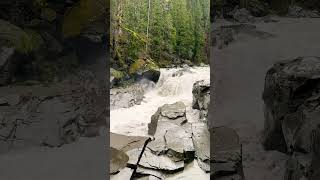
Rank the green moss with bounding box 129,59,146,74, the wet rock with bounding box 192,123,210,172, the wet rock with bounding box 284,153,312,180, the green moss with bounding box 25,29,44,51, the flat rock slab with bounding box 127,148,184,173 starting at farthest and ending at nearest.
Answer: the green moss with bounding box 129,59,146,74, the wet rock with bounding box 192,123,210,172, the flat rock slab with bounding box 127,148,184,173, the green moss with bounding box 25,29,44,51, the wet rock with bounding box 284,153,312,180

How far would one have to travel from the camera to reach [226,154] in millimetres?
3088

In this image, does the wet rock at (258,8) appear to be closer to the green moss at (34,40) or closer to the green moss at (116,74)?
the green moss at (34,40)

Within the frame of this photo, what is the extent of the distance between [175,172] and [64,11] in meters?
3.10

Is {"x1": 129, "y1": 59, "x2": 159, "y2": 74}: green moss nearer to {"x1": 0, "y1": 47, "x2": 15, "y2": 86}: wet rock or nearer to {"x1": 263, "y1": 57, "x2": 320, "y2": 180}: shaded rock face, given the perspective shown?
{"x1": 0, "y1": 47, "x2": 15, "y2": 86}: wet rock

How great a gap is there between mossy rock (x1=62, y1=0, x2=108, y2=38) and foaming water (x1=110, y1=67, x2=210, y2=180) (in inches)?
124

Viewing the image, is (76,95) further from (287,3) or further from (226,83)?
(287,3)

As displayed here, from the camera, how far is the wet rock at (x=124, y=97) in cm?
725

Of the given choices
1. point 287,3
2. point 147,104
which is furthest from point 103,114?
point 147,104

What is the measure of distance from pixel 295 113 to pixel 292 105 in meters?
0.07

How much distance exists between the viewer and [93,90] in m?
3.17

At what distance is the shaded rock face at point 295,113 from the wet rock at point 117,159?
260 centimetres

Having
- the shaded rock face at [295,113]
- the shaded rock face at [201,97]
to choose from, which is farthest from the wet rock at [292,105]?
the shaded rock face at [201,97]

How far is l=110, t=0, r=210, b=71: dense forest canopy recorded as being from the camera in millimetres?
7508

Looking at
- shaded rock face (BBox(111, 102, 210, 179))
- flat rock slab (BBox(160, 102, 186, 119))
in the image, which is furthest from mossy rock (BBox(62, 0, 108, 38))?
flat rock slab (BBox(160, 102, 186, 119))
